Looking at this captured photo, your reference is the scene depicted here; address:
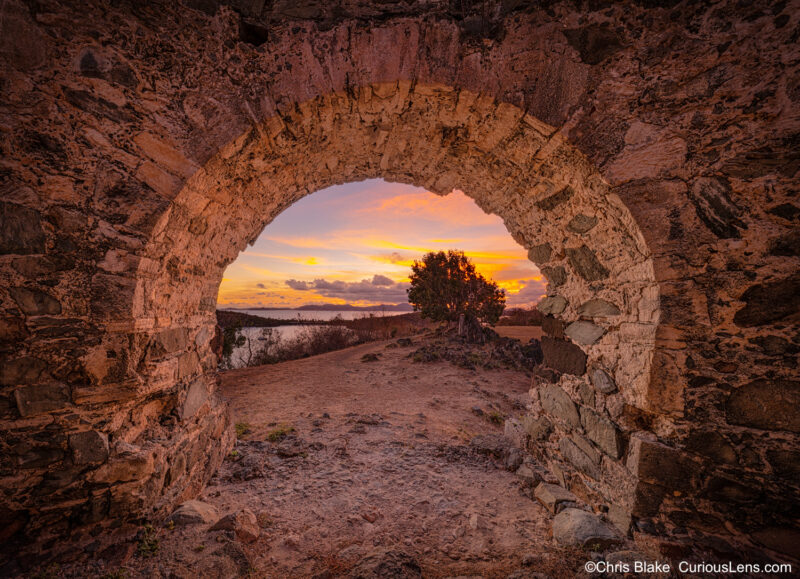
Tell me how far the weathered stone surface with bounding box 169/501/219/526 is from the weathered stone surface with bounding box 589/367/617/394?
9.07 feet

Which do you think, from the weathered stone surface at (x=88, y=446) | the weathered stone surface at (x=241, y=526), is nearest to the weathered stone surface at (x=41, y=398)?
the weathered stone surface at (x=88, y=446)

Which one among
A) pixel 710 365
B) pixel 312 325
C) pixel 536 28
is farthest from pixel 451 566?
pixel 312 325

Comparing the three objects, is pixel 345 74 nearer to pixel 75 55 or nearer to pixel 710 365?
pixel 75 55

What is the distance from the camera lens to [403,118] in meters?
2.05

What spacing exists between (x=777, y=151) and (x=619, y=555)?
2264mm

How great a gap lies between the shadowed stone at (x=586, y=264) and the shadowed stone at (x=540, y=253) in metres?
0.21

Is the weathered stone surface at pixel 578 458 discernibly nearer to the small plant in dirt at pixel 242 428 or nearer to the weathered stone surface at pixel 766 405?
the weathered stone surface at pixel 766 405

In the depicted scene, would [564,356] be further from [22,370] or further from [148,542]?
[22,370]

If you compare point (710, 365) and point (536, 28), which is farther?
point (536, 28)

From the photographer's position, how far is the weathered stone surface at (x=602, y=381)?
201 cm

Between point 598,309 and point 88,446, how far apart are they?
335 cm

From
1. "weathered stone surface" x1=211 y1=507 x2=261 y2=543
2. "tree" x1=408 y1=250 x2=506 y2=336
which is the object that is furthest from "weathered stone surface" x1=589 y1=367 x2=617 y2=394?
"tree" x1=408 y1=250 x2=506 y2=336

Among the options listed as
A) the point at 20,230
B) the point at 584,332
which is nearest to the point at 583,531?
the point at 584,332

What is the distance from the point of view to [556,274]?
264 centimetres
